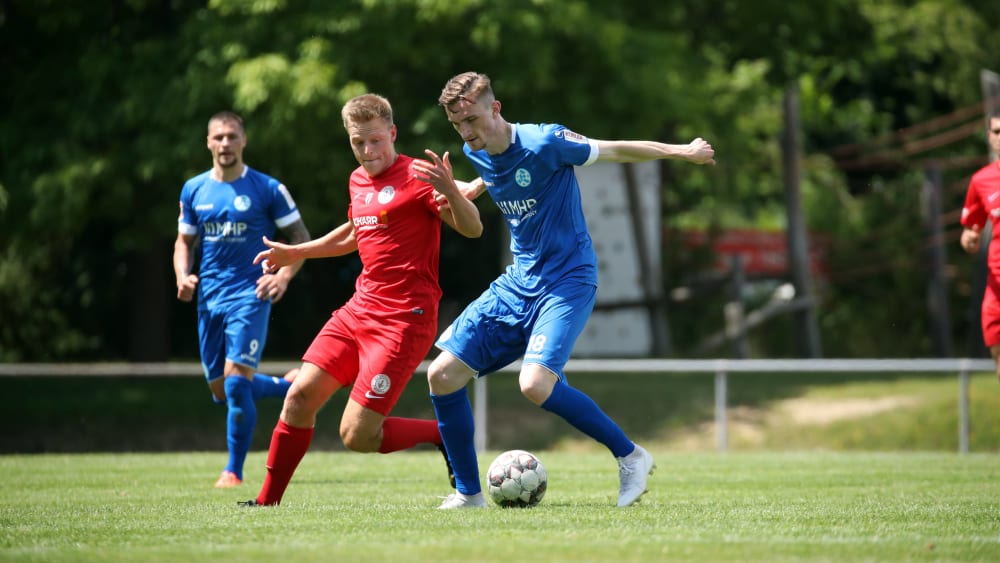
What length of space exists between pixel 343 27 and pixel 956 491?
33.9 ft

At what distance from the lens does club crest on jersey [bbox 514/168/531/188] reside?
23.3 ft

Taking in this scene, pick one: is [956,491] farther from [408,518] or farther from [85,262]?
[85,262]

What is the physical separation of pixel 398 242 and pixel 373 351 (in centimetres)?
62

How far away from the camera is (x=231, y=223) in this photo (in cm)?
968

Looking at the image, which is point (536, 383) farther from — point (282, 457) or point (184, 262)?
point (184, 262)

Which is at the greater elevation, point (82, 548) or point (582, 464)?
point (82, 548)

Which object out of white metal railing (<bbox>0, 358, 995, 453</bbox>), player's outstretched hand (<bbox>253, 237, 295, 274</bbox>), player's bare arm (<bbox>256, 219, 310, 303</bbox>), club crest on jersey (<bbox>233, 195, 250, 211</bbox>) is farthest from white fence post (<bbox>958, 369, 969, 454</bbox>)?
player's outstretched hand (<bbox>253, 237, 295, 274</bbox>)

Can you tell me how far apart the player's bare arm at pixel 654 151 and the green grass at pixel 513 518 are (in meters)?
1.86

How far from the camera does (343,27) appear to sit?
650 inches

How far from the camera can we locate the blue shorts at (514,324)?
7039 millimetres

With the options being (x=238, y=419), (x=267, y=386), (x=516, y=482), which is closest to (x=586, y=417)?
(x=516, y=482)

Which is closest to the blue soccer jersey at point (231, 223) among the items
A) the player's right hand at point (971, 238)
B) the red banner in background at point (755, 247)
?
→ the player's right hand at point (971, 238)

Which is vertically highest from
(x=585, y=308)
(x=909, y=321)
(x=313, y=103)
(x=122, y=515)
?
(x=313, y=103)

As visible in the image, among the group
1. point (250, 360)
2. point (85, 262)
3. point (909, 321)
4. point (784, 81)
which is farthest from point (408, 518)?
point (909, 321)
